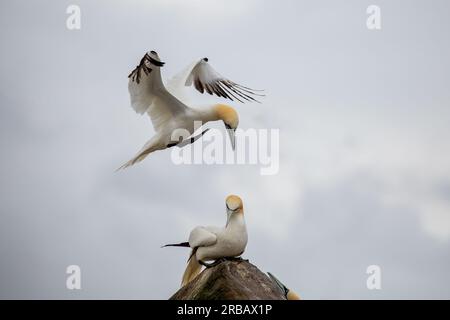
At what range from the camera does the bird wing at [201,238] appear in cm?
1282

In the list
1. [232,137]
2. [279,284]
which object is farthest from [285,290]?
[232,137]

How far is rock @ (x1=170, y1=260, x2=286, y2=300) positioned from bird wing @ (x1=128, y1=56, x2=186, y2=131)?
14.2ft

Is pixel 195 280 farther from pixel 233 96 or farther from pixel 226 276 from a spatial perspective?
pixel 233 96

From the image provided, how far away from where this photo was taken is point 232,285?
12.0 m

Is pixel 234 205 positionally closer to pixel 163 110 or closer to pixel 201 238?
pixel 201 238

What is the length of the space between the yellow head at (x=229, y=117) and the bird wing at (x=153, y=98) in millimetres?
868

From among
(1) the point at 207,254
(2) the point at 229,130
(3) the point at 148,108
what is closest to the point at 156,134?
(3) the point at 148,108

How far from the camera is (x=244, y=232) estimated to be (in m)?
12.8

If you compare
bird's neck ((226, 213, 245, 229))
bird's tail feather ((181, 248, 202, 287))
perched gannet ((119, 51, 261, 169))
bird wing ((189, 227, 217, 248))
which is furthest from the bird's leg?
bird's neck ((226, 213, 245, 229))

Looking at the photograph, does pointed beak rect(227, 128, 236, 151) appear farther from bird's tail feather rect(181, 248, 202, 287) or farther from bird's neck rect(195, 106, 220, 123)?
bird's tail feather rect(181, 248, 202, 287)

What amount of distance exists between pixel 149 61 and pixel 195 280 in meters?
4.16

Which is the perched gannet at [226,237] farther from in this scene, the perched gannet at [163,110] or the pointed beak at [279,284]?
the perched gannet at [163,110]

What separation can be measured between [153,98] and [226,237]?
4.47m
